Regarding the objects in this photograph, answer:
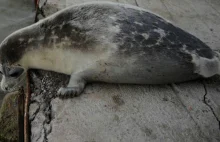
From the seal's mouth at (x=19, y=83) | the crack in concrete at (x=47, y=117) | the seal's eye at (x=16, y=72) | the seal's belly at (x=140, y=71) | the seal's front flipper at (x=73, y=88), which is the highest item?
the seal's belly at (x=140, y=71)

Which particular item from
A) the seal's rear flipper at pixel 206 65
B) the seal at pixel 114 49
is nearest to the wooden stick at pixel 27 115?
the seal at pixel 114 49

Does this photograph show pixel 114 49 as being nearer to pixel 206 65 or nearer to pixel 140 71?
pixel 140 71

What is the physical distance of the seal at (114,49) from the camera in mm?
2570

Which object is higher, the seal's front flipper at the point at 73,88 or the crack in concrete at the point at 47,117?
the seal's front flipper at the point at 73,88

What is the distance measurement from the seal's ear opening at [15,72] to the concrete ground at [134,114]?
41 cm

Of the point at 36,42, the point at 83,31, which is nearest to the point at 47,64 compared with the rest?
the point at 36,42

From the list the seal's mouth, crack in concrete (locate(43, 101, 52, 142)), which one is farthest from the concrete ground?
the seal's mouth

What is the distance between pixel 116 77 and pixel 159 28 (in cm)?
55

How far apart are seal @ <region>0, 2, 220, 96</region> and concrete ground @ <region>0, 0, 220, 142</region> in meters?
0.10

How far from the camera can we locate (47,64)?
9.32 feet

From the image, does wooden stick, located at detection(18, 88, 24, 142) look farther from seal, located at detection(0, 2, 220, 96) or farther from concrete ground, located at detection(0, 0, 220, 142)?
seal, located at detection(0, 2, 220, 96)

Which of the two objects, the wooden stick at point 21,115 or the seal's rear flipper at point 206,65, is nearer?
the wooden stick at point 21,115

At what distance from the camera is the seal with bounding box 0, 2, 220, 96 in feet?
8.43

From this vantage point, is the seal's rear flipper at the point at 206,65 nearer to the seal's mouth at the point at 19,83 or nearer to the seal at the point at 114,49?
the seal at the point at 114,49
